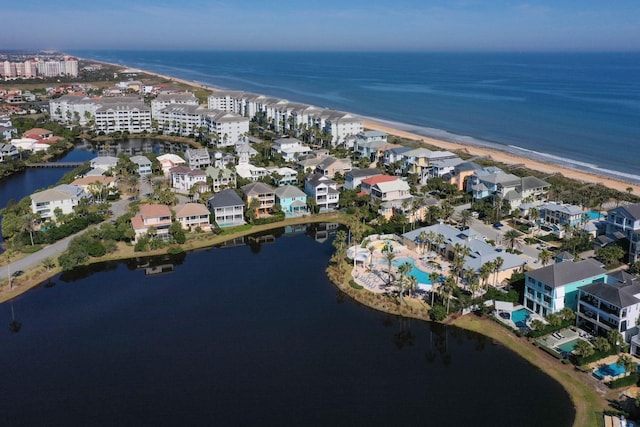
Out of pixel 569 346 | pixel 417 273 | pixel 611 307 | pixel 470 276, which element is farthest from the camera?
pixel 417 273

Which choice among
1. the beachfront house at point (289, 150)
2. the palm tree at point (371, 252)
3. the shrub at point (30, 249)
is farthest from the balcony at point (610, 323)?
the beachfront house at point (289, 150)

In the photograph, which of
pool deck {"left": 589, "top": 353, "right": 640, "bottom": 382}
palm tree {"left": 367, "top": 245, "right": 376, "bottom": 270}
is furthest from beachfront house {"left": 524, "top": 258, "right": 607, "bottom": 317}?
palm tree {"left": 367, "top": 245, "right": 376, "bottom": 270}

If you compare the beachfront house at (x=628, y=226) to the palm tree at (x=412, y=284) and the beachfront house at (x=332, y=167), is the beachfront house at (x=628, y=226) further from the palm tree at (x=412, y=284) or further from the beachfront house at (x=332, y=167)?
the beachfront house at (x=332, y=167)

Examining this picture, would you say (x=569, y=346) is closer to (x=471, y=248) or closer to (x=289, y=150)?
(x=471, y=248)

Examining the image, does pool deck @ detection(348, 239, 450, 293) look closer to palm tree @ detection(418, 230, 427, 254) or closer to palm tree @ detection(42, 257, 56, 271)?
palm tree @ detection(418, 230, 427, 254)

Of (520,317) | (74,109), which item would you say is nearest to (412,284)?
(520,317)
